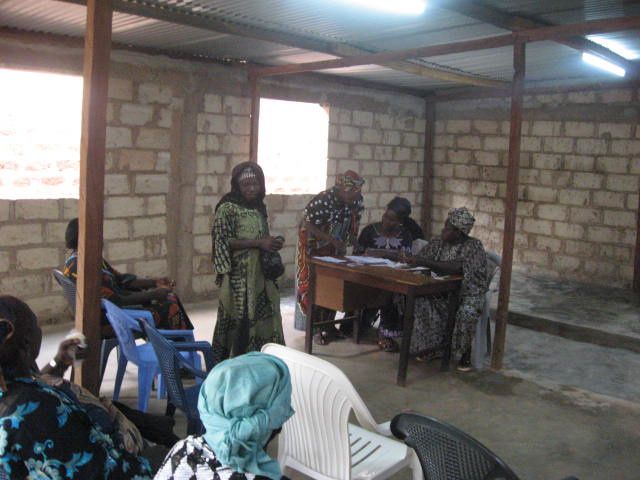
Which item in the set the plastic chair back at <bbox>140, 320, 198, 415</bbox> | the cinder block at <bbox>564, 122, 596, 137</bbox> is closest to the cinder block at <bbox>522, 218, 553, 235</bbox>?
the cinder block at <bbox>564, 122, 596, 137</bbox>

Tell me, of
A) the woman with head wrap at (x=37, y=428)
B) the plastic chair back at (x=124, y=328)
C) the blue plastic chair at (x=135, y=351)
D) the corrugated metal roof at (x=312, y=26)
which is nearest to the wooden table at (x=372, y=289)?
the blue plastic chair at (x=135, y=351)

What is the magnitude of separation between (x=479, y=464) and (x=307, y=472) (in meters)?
0.98

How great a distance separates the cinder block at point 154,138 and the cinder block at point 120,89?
360 mm

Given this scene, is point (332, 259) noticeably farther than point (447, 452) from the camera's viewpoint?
Yes

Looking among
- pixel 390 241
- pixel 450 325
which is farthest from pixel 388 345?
pixel 390 241

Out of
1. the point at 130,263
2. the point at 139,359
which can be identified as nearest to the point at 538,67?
the point at 130,263

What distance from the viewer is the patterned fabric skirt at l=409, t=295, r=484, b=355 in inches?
195

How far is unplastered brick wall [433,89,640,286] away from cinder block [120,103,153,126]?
501 centimetres

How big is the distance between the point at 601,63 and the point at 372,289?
337 centimetres

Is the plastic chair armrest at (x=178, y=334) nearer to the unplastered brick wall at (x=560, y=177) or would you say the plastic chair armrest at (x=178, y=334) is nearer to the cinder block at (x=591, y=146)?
the unplastered brick wall at (x=560, y=177)

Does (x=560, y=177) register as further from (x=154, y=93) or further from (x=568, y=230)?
(x=154, y=93)

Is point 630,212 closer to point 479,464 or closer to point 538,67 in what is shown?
point 538,67

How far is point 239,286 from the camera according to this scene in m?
4.46

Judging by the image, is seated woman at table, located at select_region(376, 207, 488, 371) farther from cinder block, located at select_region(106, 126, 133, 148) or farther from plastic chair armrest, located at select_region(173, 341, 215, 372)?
cinder block, located at select_region(106, 126, 133, 148)
